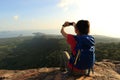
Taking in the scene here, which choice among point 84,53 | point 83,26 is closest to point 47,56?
point 84,53

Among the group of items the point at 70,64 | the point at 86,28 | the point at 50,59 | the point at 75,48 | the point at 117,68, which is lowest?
the point at 50,59

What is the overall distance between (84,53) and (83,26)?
27.8 inches

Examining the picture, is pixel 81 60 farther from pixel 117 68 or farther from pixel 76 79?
pixel 117 68

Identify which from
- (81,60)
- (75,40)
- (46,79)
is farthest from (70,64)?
(46,79)

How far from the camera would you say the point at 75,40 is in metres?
5.15

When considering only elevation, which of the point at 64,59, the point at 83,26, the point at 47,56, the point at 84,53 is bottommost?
the point at 47,56

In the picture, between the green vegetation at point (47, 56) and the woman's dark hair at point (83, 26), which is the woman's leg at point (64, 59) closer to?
the woman's dark hair at point (83, 26)

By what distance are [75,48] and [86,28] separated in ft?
1.90

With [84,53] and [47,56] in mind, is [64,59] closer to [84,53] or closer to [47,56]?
[84,53]

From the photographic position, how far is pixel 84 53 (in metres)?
5.24

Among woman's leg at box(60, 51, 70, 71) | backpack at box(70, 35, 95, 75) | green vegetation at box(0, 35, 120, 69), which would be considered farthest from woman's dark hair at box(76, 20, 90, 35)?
green vegetation at box(0, 35, 120, 69)

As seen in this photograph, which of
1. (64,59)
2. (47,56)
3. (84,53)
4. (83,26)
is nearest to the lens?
(83,26)

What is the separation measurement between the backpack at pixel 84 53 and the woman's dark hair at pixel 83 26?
0.14 metres

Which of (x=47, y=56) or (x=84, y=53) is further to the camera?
(x=47, y=56)
